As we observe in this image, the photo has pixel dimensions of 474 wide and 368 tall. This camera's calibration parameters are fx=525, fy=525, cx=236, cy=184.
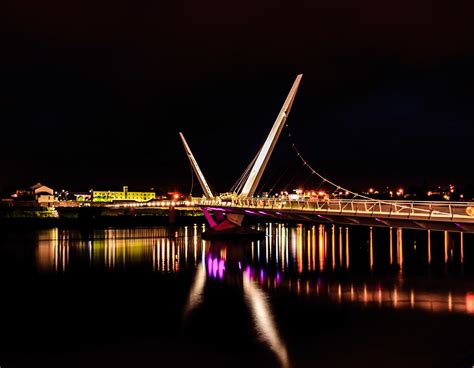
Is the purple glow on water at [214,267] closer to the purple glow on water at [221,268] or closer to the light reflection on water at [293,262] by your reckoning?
the light reflection on water at [293,262]

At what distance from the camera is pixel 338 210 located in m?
24.7

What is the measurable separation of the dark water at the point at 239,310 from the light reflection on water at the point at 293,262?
5.0 inches

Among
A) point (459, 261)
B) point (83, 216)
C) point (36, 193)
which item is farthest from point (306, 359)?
point (36, 193)

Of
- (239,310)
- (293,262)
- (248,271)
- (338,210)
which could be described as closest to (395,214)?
(338,210)

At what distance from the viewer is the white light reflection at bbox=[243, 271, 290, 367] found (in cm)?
1606

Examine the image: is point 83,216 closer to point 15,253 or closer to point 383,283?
point 15,253

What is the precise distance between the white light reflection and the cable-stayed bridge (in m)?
4.97

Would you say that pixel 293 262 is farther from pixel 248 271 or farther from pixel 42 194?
pixel 42 194

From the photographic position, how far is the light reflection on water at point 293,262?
22844mm

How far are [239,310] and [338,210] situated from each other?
6827 mm

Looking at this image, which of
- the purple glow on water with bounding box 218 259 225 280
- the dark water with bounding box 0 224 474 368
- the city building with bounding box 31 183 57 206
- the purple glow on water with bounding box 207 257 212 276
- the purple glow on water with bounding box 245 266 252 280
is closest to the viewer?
the dark water with bounding box 0 224 474 368

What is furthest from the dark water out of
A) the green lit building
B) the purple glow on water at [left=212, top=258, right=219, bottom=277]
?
the green lit building

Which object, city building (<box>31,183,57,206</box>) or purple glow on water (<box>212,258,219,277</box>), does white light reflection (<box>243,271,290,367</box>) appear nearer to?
purple glow on water (<box>212,258,219,277</box>)

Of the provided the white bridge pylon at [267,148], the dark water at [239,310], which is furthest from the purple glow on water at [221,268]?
the white bridge pylon at [267,148]
